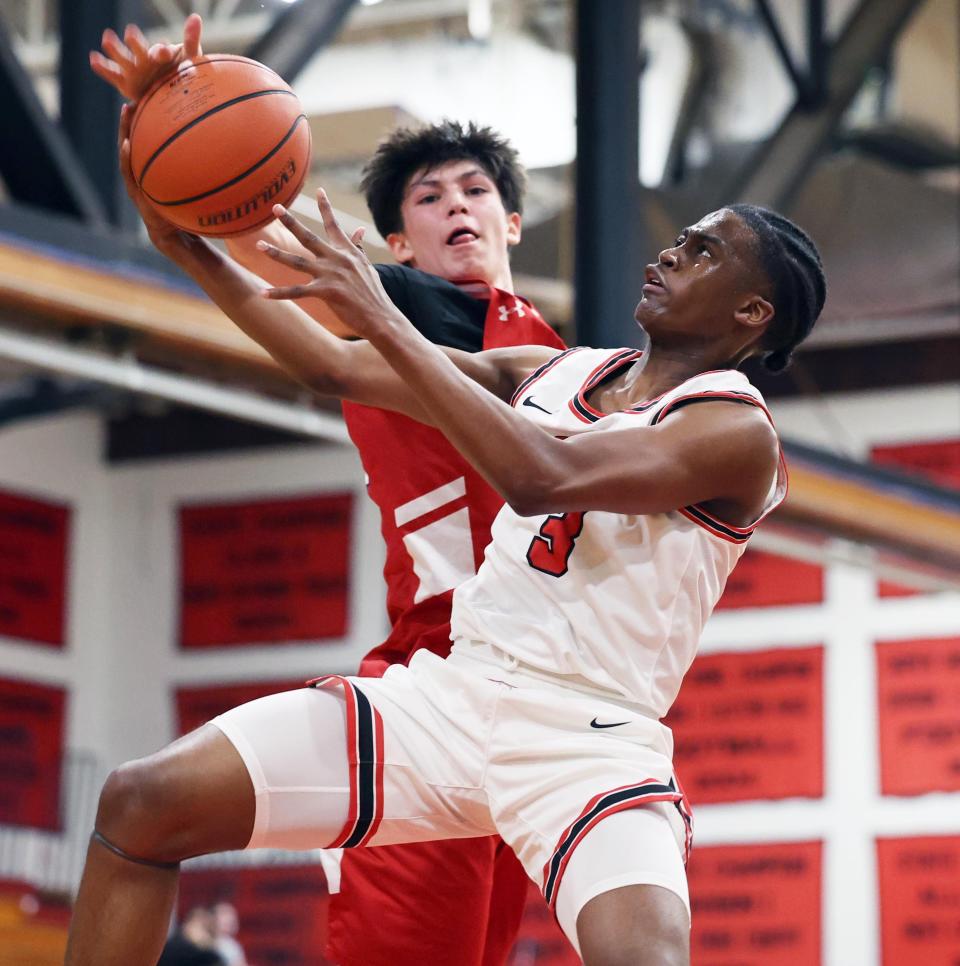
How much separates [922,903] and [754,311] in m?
9.01

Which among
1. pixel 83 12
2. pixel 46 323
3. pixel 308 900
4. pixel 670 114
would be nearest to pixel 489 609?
pixel 46 323

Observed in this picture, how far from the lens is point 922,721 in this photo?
1193cm

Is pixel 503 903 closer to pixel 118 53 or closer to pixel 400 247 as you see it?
pixel 400 247

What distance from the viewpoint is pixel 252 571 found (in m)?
14.4

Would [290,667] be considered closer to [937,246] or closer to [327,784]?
[937,246]

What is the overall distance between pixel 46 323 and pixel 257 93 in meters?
3.17

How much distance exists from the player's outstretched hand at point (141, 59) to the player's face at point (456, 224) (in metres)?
0.83

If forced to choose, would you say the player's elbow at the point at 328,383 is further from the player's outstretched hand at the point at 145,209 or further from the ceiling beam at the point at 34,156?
the ceiling beam at the point at 34,156

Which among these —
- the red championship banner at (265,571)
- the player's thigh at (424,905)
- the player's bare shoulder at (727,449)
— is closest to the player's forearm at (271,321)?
the player's bare shoulder at (727,449)

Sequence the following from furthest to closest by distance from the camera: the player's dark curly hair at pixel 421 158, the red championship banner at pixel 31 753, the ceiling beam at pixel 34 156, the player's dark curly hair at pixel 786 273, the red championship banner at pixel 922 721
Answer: the red championship banner at pixel 31 753 < the red championship banner at pixel 922 721 < the ceiling beam at pixel 34 156 < the player's dark curly hair at pixel 421 158 < the player's dark curly hair at pixel 786 273

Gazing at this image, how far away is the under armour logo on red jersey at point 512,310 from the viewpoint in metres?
4.13

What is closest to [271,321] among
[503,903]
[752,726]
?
[503,903]

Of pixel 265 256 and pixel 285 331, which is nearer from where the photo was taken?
pixel 285 331

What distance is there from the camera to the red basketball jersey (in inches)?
155
